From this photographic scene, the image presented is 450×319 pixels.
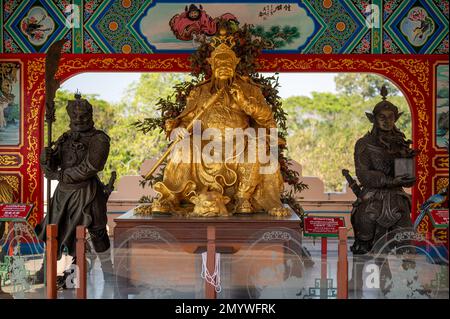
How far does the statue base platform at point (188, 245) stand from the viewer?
17.3 ft

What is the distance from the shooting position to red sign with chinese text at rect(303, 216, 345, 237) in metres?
6.38

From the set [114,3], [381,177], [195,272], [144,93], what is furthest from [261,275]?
[144,93]

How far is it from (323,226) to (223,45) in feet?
6.54

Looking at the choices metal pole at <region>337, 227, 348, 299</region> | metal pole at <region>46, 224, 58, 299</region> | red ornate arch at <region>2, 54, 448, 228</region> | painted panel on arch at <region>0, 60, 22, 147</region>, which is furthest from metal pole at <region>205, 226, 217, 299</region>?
painted panel on arch at <region>0, 60, 22, 147</region>

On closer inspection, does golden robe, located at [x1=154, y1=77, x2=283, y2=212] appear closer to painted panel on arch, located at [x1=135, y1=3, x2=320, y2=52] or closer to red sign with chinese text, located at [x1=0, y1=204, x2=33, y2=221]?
red sign with chinese text, located at [x1=0, y1=204, x2=33, y2=221]

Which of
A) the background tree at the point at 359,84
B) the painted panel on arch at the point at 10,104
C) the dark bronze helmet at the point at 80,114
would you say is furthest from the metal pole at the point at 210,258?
the background tree at the point at 359,84

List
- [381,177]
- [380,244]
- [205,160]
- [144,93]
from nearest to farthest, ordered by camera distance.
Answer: [380,244] → [381,177] → [205,160] → [144,93]

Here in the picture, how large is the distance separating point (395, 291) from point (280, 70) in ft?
13.3

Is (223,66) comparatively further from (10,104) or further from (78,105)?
(10,104)

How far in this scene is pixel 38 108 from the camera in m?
8.66

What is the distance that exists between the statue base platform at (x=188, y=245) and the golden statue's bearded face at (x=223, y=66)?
4.94ft

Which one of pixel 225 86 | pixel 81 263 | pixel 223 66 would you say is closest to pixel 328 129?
pixel 225 86

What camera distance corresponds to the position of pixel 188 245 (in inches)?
238
